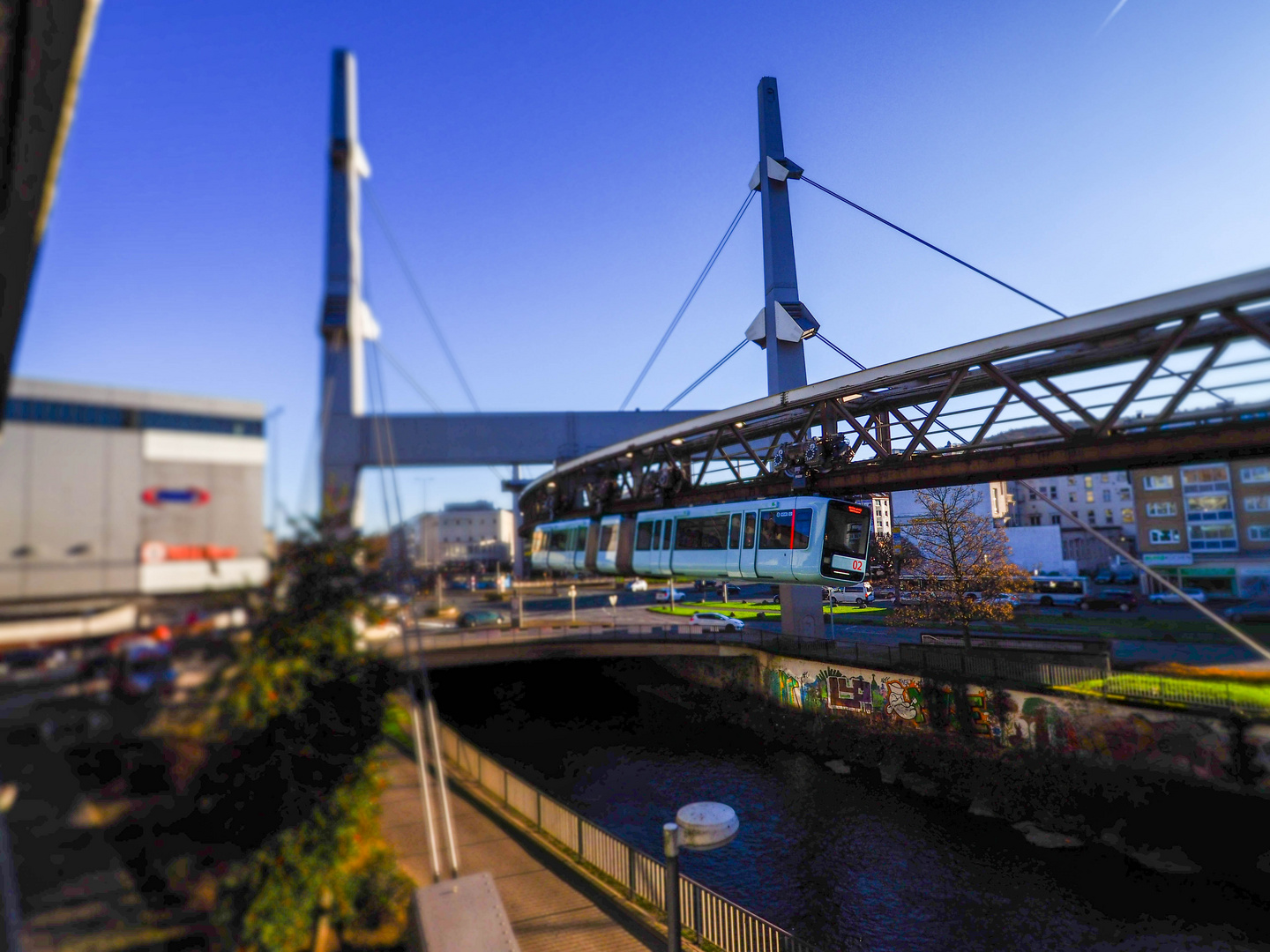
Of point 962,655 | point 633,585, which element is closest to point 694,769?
point 962,655

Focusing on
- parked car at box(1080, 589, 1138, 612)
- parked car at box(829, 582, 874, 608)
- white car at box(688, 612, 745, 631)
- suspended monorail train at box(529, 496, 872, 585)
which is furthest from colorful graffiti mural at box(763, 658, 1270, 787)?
parked car at box(1080, 589, 1138, 612)

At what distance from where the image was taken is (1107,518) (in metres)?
49.8

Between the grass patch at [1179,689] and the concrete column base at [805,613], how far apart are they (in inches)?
365

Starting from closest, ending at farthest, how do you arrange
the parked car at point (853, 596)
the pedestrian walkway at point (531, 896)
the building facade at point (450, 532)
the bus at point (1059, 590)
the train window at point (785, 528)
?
the building facade at point (450, 532) < the pedestrian walkway at point (531, 896) < the train window at point (785, 528) < the parked car at point (853, 596) < the bus at point (1059, 590)

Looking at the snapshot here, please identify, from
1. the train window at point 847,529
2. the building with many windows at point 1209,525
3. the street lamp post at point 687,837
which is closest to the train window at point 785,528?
the train window at point 847,529

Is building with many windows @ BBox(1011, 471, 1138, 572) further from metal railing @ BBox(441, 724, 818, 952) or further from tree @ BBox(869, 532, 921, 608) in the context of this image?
metal railing @ BBox(441, 724, 818, 952)

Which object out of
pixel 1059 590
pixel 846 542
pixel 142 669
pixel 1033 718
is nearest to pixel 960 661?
pixel 1033 718

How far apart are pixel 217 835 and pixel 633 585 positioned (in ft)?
198

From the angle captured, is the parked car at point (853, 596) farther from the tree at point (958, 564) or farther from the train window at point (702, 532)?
the train window at point (702, 532)

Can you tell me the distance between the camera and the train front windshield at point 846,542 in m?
15.1

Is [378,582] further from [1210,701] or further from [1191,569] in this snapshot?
[1191,569]

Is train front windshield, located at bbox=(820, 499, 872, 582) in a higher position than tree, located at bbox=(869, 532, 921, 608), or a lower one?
higher

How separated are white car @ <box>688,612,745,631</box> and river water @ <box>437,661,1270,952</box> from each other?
18.8 feet

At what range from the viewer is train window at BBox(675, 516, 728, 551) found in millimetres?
17703
